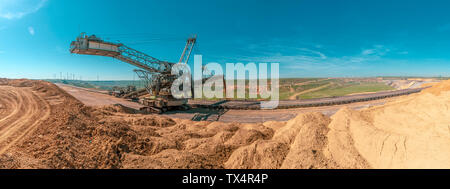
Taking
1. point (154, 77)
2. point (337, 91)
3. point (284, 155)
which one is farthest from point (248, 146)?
point (337, 91)

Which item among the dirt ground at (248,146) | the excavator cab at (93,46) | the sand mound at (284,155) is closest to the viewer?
the dirt ground at (248,146)

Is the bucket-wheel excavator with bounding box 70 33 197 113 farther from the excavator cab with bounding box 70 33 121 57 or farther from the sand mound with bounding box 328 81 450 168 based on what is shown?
the sand mound with bounding box 328 81 450 168

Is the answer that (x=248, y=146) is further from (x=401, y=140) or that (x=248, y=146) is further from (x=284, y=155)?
(x=401, y=140)

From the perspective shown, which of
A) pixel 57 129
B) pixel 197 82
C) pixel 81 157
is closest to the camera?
pixel 81 157

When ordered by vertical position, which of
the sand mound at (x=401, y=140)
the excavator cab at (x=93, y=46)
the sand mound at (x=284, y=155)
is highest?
the excavator cab at (x=93, y=46)

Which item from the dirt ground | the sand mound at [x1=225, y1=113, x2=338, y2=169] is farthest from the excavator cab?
the sand mound at [x1=225, y1=113, x2=338, y2=169]

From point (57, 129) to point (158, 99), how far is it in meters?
16.1

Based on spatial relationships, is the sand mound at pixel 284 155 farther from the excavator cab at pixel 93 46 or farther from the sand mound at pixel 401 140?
the excavator cab at pixel 93 46

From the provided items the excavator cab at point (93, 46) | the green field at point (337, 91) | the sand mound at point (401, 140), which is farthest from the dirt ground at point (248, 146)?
the green field at point (337, 91)

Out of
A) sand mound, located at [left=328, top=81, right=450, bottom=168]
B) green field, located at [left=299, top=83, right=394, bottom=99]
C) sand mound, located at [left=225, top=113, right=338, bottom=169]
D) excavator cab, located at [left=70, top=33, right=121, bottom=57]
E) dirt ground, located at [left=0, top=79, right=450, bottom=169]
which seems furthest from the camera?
green field, located at [left=299, top=83, right=394, bottom=99]

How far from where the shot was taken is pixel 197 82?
26.5 metres
